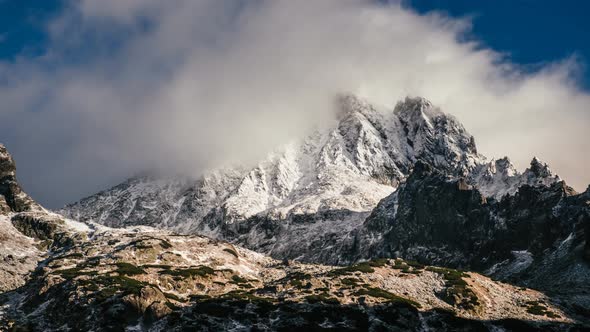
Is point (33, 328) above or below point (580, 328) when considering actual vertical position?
below

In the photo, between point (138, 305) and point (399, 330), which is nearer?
point (399, 330)

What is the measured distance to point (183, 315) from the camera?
194625 millimetres

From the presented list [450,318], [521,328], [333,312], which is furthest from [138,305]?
[521,328]

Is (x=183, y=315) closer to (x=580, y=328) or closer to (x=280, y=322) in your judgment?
(x=280, y=322)

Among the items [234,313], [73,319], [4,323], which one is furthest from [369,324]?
[4,323]

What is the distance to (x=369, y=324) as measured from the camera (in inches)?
7475

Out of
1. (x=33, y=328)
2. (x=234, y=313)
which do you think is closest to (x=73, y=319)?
(x=33, y=328)

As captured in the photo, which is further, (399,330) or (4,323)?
(4,323)

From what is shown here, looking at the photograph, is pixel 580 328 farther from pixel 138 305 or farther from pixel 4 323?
pixel 4 323

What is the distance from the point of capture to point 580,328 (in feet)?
624

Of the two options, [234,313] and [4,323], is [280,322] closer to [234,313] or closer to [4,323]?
[234,313]

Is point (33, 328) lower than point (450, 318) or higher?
lower

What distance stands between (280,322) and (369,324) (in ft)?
84.3

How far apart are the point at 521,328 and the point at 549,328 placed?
9.21 m
